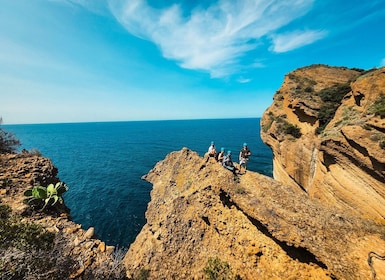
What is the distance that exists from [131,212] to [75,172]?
2724cm

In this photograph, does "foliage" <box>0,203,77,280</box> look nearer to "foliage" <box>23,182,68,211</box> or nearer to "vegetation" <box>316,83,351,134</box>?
"foliage" <box>23,182,68,211</box>

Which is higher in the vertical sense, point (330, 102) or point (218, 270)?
point (330, 102)

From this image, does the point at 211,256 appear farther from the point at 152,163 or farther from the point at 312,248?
the point at 152,163

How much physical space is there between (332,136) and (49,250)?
21749 millimetres

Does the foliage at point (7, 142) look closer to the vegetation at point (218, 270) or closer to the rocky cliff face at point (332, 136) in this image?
the vegetation at point (218, 270)

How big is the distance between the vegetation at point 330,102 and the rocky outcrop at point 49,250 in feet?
87.0

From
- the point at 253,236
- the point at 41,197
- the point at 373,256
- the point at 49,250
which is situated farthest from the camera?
the point at 253,236

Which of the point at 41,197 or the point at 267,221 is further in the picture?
the point at 267,221

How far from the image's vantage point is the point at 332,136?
1803 centimetres

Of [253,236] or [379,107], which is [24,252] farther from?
[379,107]

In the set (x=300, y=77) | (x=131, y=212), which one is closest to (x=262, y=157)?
(x=300, y=77)

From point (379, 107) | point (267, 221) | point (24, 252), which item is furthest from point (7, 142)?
point (379, 107)

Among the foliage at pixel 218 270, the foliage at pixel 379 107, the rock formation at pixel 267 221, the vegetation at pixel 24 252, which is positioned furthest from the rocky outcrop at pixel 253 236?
the foliage at pixel 379 107

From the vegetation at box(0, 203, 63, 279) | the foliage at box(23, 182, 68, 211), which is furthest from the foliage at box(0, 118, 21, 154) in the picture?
the vegetation at box(0, 203, 63, 279)
